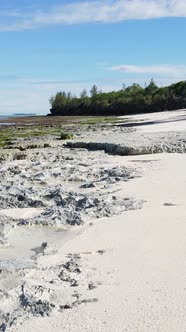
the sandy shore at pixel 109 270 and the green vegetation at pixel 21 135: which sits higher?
the sandy shore at pixel 109 270

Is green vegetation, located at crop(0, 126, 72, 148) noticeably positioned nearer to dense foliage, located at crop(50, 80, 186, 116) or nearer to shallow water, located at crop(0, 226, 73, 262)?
shallow water, located at crop(0, 226, 73, 262)

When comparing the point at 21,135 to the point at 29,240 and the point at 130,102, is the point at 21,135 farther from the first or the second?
the point at 130,102

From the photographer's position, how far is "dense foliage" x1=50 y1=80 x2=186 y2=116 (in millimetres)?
82000

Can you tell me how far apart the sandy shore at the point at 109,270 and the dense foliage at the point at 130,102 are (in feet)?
229

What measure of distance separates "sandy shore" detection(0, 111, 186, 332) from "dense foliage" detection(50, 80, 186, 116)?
6980cm

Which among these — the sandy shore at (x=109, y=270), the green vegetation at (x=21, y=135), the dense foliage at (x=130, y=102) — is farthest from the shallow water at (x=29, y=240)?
the dense foliage at (x=130, y=102)

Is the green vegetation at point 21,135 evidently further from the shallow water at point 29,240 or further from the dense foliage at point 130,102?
the dense foliage at point 130,102

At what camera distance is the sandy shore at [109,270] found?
193 inches

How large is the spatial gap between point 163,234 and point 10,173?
8.07m

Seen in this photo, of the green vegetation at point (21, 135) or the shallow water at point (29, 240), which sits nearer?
the shallow water at point (29, 240)

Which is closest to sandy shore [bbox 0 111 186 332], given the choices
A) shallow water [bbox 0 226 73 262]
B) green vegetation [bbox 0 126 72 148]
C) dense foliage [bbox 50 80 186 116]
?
shallow water [bbox 0 226 73 262]

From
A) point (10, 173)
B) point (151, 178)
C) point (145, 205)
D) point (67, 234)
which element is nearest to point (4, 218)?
point (67, 234)

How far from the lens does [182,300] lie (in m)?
5.14

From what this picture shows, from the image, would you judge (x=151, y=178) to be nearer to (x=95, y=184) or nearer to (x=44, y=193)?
(x=95, y=184)
